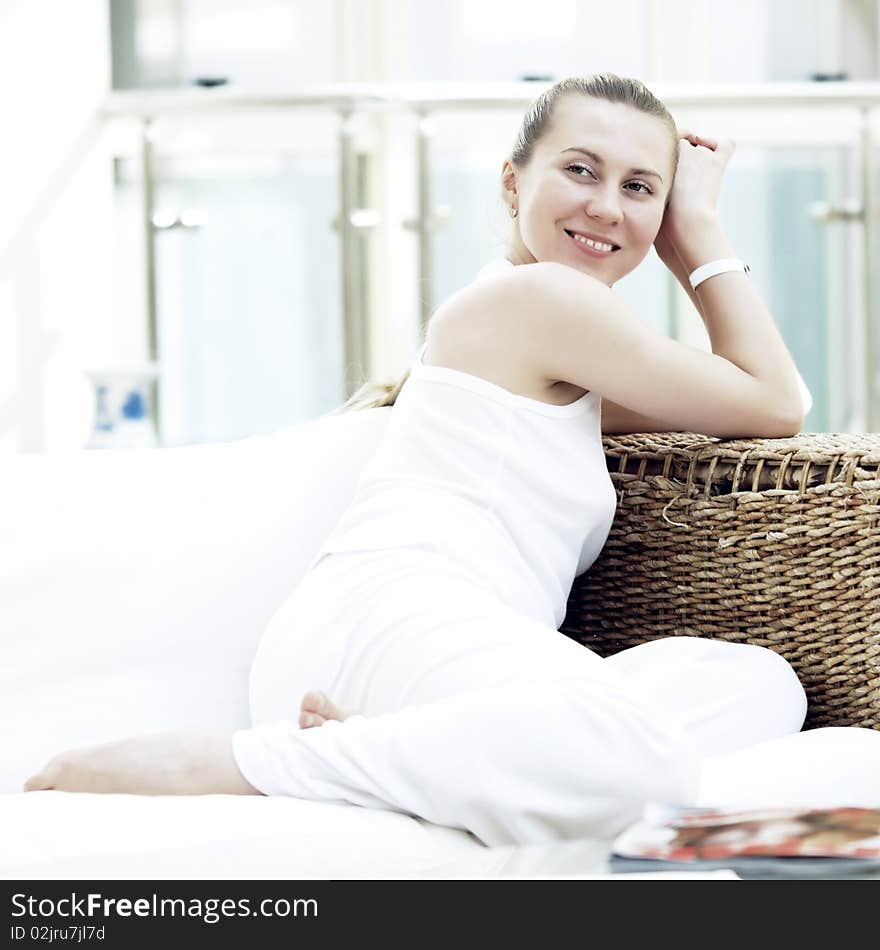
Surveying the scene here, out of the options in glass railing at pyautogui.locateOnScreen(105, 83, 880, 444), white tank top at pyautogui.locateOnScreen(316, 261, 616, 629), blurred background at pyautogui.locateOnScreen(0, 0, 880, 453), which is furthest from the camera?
glass railing at pyautogui.locateOnScreen(105, 83, 880, 444)

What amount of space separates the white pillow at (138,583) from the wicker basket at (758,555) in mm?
362

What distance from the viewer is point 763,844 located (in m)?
0.77

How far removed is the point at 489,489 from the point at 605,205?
38cm

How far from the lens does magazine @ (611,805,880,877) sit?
29.5 inches

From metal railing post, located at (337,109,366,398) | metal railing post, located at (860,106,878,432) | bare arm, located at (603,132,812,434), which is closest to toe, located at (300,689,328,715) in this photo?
bare arm, located at (603,132,812,434)

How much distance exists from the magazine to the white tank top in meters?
0.54

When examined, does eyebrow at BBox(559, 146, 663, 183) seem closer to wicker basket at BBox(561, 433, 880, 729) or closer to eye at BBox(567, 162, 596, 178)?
eye at BBox(567, 162, 596, 178)

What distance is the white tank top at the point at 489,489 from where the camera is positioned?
137 cm

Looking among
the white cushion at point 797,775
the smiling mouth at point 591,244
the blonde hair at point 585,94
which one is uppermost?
the blonde hair at point 585,94

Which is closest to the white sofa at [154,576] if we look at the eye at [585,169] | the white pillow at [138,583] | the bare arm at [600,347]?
the white pillow at [138,583]

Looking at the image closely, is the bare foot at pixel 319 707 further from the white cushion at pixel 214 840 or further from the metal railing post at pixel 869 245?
the metal railing post at pixel 869 245
